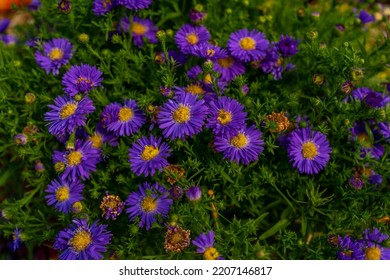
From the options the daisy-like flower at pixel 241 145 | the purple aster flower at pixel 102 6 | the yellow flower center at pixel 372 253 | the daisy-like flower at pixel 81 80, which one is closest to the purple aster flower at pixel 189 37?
the purple aster flower at pixel 102 6

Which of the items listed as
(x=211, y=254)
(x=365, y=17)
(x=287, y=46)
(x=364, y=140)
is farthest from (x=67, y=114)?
(x=365, y=17)

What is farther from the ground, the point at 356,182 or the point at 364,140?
the point at 364,140

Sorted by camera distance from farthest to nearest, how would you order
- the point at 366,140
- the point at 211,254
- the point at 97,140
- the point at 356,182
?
1. the point at 366,140
2. the point at 97,140
3. the point at 356,182
4. the point at 211,254

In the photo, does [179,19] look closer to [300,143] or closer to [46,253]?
[300,143]

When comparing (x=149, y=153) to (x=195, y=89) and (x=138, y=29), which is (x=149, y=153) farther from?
(x=138, y=29)

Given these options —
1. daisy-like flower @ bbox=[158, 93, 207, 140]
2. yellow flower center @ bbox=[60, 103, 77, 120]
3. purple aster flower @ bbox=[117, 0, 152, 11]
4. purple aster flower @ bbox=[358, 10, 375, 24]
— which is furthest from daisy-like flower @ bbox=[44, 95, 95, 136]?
purple aster flower @ bbox=[358, 10, 375, 24]

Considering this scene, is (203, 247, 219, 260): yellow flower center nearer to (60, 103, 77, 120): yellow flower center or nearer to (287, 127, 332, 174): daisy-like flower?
(287, 127, 332, 174): daisy-like flower
